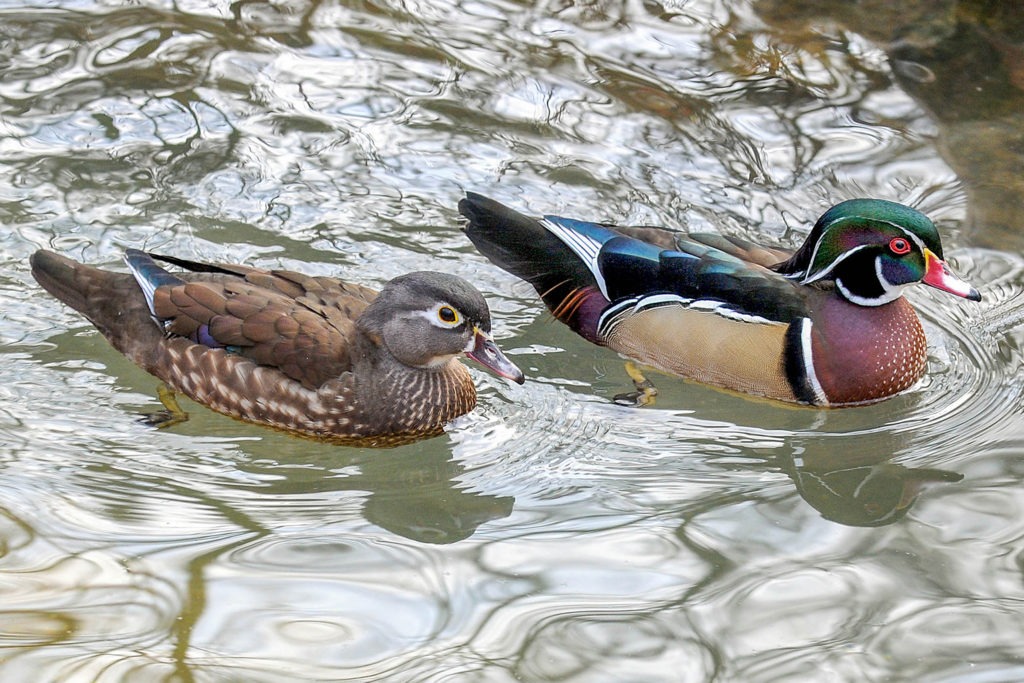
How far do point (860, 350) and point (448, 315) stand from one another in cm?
176

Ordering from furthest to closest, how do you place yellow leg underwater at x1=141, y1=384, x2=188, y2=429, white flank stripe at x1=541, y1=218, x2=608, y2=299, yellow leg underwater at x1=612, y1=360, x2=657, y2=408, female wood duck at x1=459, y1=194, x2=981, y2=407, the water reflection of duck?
1. white flank stripe at x1=541, y1=218, x2=608, y2=299
2. yellow leg underwater at x1=612, y1=360, x2=657, y2=408
3. female wood duck at x1=459, y1=194, x2=981, y2=407
4. yellow leg underwater at x1=141, y1=384, x2=188, y2=429
5. the water reflection of duck

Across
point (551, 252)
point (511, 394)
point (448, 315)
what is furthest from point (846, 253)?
point (448, 315)

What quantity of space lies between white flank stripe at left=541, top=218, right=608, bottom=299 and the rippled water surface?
14.9 inches

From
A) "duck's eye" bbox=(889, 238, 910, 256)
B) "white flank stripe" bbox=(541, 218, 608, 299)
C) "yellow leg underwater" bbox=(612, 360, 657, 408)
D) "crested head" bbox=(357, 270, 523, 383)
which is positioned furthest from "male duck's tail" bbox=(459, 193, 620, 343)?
"duck's eye" bbox=(889, 238, 910, 256)

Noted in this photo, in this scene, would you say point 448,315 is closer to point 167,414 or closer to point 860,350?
point 167,414

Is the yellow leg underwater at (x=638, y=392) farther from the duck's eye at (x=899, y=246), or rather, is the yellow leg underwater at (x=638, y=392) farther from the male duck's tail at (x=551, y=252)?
the duck's eye at (x=899, y=246)

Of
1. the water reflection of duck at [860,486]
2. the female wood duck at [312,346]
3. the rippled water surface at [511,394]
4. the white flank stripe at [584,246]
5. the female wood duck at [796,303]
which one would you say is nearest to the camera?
the rippled water surface at [511,394]

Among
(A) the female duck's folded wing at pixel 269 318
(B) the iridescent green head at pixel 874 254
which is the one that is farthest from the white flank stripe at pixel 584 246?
(A) the female duck's folded wing at pixel 269 318

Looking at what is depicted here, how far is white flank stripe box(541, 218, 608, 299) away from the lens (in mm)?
5754

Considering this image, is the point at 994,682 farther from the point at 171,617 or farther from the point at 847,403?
the point at 171,617

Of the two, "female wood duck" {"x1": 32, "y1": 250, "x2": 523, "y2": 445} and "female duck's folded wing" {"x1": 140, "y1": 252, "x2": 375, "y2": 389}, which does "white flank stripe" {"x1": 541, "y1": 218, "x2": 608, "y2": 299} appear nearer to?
"female wood duck" {"x1": 32, "y1": 250, "x2": 523, "y2": 445}

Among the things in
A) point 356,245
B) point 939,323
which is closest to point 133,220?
point 356,245

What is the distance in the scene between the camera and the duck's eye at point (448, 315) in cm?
490

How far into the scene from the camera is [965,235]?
21.4ft
